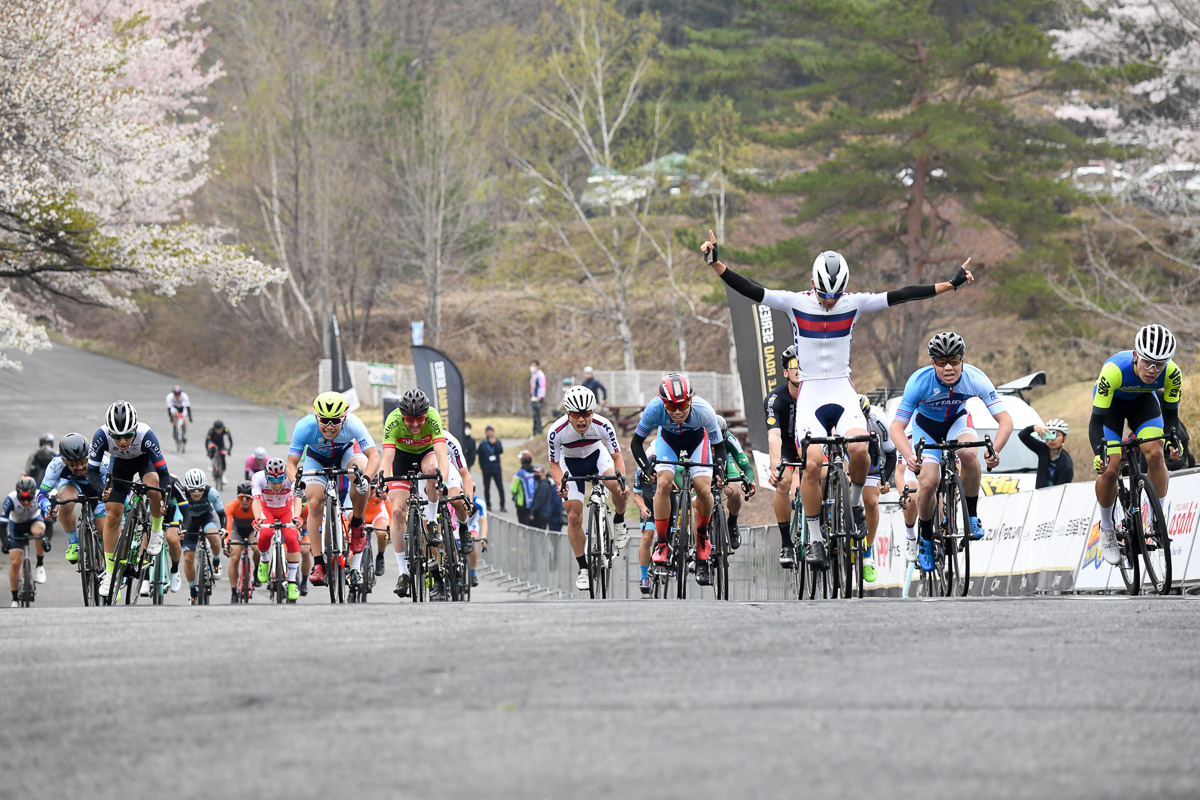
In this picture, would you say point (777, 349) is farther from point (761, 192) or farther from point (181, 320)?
point (181, 320)

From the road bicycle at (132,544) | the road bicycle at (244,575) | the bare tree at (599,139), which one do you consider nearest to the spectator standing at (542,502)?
the road bicycle at (244,575)

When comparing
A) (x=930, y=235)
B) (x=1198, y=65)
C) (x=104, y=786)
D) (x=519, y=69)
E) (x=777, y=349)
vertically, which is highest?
(x=519, y=69)

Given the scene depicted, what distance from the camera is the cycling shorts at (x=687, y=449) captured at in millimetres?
13117

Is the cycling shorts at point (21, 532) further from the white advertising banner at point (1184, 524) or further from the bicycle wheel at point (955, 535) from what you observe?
the white advertising banner at point (1184, 524)

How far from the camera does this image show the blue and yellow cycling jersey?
440 inches

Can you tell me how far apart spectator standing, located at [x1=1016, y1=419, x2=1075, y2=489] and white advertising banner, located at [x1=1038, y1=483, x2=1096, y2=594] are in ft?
2.92

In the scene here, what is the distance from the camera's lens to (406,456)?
564 inches

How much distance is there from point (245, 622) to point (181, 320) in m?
60.5

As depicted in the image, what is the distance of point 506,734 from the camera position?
17.9 feet

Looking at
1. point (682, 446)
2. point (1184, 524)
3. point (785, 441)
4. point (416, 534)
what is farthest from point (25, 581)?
point (1184, 524)

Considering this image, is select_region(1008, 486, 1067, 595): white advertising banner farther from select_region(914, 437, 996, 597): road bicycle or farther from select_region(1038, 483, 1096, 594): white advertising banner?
select_region(914, 437, 996, 597): road bicycle

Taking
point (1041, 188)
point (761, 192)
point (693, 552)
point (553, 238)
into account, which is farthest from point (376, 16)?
point (693, 552)

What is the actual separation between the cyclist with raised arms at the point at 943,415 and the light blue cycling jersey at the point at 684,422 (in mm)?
1894

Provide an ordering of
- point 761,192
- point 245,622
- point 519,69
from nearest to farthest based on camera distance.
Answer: point 245,622
point 761,192
point 519,69
